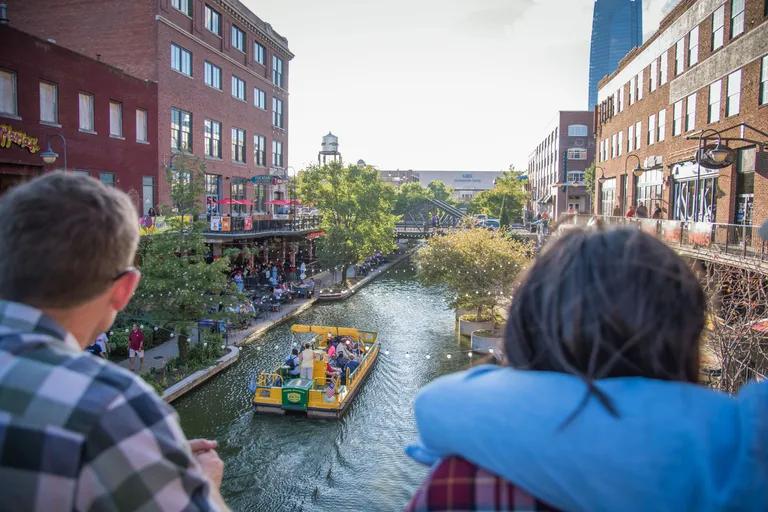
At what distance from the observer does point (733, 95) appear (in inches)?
955

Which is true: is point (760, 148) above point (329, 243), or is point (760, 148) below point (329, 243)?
above

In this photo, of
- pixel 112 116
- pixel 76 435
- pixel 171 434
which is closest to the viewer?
pixel 76 435

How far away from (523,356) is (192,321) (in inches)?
727

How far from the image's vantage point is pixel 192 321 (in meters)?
19.0

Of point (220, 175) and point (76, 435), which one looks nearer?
point (76, 435)

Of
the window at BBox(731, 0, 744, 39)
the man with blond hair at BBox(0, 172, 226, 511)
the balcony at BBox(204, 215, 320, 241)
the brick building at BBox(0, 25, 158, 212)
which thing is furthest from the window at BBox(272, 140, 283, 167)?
the man with blond hair at BBox(0, 172, 226, 511)

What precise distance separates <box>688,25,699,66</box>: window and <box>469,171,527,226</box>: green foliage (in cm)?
5157

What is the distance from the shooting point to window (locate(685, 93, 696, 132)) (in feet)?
93.4

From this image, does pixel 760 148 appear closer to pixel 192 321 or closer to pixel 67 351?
pixel 192 321

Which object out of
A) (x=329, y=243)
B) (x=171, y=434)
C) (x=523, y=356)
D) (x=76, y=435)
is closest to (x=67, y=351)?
(x=76, y=435)

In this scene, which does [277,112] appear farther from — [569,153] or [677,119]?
[569,153]

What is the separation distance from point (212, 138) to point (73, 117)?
14.5 m

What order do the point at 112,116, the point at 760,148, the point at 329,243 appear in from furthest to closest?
the point at 329,243
the point at 112,116
the point at 760,148

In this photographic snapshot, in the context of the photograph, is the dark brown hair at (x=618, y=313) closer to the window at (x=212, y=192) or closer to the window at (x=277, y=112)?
the window at (x=212, y=192)
